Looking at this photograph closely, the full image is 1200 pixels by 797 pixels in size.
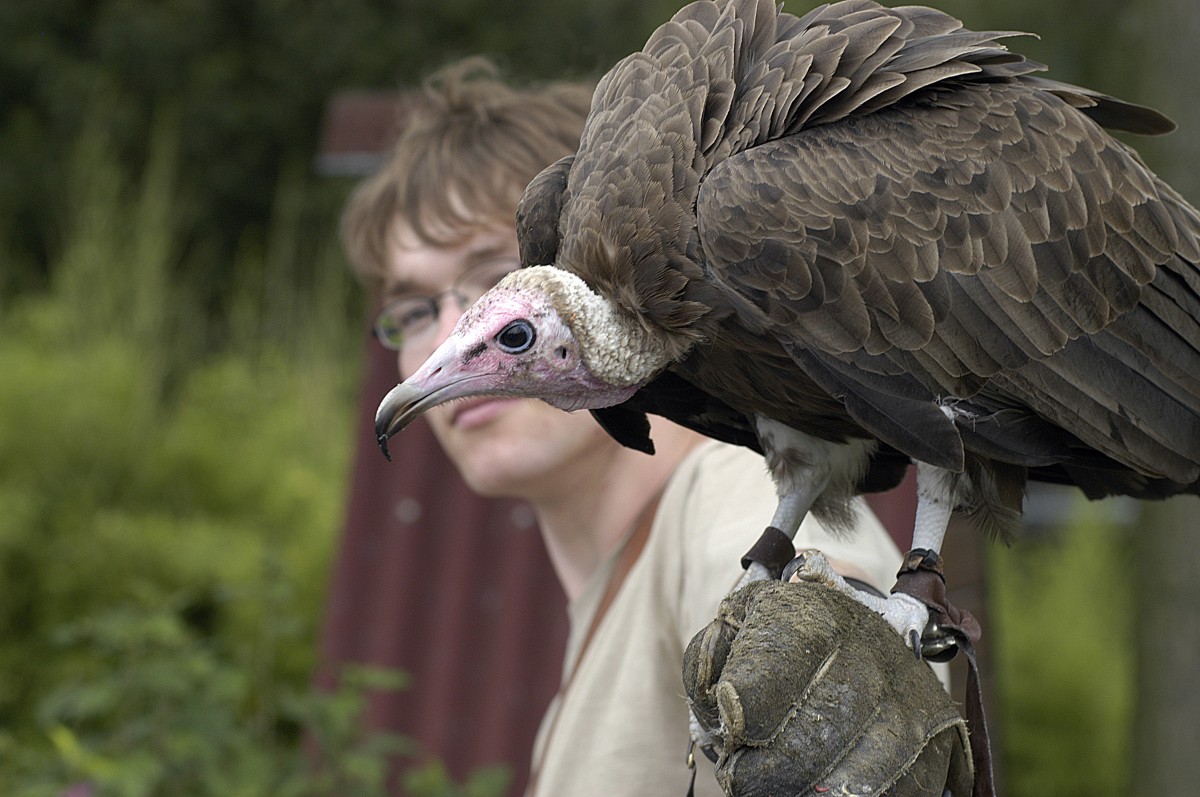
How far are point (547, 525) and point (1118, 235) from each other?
124cm

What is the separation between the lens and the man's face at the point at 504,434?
2.38 meters

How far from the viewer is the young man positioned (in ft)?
6.43

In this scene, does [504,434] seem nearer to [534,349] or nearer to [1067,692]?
[534,349]

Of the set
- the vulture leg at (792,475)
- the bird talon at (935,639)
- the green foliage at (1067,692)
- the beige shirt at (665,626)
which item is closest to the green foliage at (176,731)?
the beige shirt at (665,626)

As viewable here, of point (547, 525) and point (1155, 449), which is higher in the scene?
point (1155, 449)

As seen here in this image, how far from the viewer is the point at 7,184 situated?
37.0 feet

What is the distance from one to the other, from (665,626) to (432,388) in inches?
25.4

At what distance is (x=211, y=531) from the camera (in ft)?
17.3

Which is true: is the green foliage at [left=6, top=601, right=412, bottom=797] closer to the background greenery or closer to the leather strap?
the background greenery

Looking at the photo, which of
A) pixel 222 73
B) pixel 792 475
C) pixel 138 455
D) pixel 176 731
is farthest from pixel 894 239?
pixel 222 73

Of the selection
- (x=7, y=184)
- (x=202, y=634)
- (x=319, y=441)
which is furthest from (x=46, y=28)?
(x=202, y=634)

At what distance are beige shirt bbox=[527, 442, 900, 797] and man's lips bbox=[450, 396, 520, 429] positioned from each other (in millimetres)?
417

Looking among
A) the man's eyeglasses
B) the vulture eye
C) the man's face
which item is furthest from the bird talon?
the man's eyeglasses

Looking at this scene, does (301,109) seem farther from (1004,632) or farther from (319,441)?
(1004,632)
